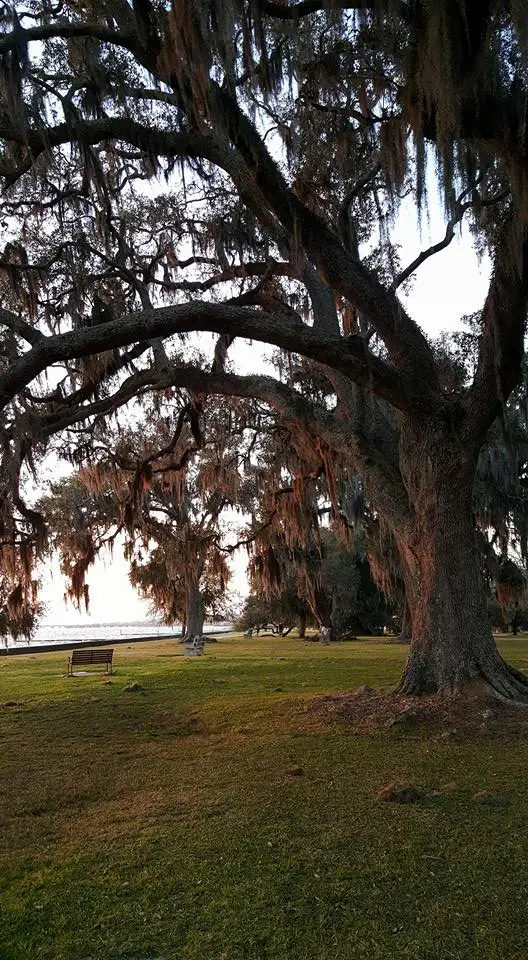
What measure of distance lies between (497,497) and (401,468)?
11.4 meters

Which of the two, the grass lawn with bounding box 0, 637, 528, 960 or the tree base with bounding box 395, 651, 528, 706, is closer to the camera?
the grass lawn with bounding box 0, 637, 528, 960

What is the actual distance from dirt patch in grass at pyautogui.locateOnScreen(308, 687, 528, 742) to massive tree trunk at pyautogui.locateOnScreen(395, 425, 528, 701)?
11.6 inches

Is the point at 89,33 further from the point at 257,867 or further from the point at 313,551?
the point at 313,551

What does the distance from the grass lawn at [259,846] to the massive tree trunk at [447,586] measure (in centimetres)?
141

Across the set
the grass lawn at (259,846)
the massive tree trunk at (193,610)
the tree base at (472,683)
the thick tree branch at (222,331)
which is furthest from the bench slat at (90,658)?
the thick tree branch at (222,331)

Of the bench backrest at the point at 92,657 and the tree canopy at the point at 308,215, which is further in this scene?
the bench backrest at the point at 92,657

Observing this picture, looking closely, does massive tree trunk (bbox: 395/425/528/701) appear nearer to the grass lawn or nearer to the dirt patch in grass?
the dirt patch in grass

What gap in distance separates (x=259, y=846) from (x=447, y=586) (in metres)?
5.00

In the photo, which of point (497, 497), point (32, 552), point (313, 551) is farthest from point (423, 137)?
point (313, 551)

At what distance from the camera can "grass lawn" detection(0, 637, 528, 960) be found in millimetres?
2982

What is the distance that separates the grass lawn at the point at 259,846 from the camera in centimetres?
298

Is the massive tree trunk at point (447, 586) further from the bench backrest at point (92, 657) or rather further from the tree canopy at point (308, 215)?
the bench backrest at point (92, 657)

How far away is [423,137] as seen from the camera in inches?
249

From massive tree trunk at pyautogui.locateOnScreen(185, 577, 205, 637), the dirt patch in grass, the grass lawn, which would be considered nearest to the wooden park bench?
the grass lawn
